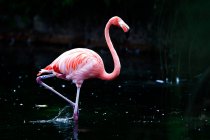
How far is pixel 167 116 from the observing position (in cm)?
629

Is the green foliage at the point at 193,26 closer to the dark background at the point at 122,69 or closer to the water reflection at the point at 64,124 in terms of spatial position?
the dark background at the point at 122,69

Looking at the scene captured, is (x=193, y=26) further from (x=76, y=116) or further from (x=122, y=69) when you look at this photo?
(x=122, y=69)

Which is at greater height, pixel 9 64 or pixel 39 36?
pixel 39 36

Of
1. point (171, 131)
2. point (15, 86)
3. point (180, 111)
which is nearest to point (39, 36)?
point (15, 86)

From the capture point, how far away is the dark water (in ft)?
17.2

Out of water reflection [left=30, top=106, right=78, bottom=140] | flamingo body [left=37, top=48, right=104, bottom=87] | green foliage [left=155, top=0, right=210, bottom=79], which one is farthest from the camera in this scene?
flamingo body [left=37, top=48, right=104, bottom=87]

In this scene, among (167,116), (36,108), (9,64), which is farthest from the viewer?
(9,64)

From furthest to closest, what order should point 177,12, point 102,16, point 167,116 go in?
point 102,16, point 167,116, point 177,12

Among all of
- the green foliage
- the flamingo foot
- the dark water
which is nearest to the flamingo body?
the dark water

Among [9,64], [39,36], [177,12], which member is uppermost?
[39,36]

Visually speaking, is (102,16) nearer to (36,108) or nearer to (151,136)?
(36,108)

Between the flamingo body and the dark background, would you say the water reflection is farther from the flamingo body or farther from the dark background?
the flamingo body

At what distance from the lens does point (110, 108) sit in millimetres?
6855

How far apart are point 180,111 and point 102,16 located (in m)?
8.24
